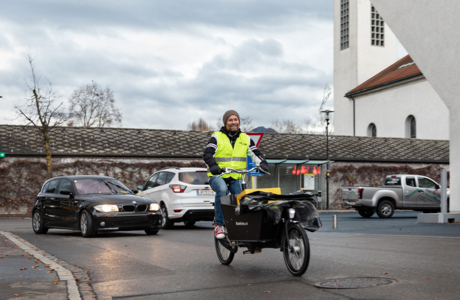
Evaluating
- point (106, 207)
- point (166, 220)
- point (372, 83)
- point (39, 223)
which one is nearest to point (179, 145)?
point (166, 220)

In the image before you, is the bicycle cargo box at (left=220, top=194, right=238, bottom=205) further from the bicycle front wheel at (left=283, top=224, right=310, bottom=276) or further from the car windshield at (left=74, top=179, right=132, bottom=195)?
the car windshield at (left=74, top=179, right=132, bottom=195)

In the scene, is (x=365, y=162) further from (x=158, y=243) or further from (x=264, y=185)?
(x=158, y=243)

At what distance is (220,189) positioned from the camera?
26.1 ft

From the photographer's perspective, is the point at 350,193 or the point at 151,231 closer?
the point at 151,231

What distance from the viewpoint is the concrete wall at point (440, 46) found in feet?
64.7

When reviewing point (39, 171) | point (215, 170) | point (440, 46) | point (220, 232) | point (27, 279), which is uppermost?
point (440, 46)

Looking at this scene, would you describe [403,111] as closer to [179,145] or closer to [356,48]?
[356,48]

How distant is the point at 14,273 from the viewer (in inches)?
312

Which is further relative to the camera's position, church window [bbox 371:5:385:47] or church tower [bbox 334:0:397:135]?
church window [bbox 371:5:385:47]

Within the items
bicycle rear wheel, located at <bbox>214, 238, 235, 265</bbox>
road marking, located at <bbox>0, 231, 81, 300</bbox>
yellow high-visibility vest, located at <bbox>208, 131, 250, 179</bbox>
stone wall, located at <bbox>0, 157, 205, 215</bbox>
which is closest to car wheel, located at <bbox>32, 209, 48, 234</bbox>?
road marking, located at <bbox>0, 231, 81, 300</bbox>

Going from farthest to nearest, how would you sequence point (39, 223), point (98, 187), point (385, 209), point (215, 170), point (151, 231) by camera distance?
1. point (385, 209)
2. point (39, 223)
3. point (98, 187)
4. point (151, 231)
5. point (215, 170)

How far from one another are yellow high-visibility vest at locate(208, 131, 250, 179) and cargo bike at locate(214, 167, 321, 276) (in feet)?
0.92

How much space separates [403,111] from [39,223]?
39.5m

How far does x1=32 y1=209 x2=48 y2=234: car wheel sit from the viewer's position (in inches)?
629
